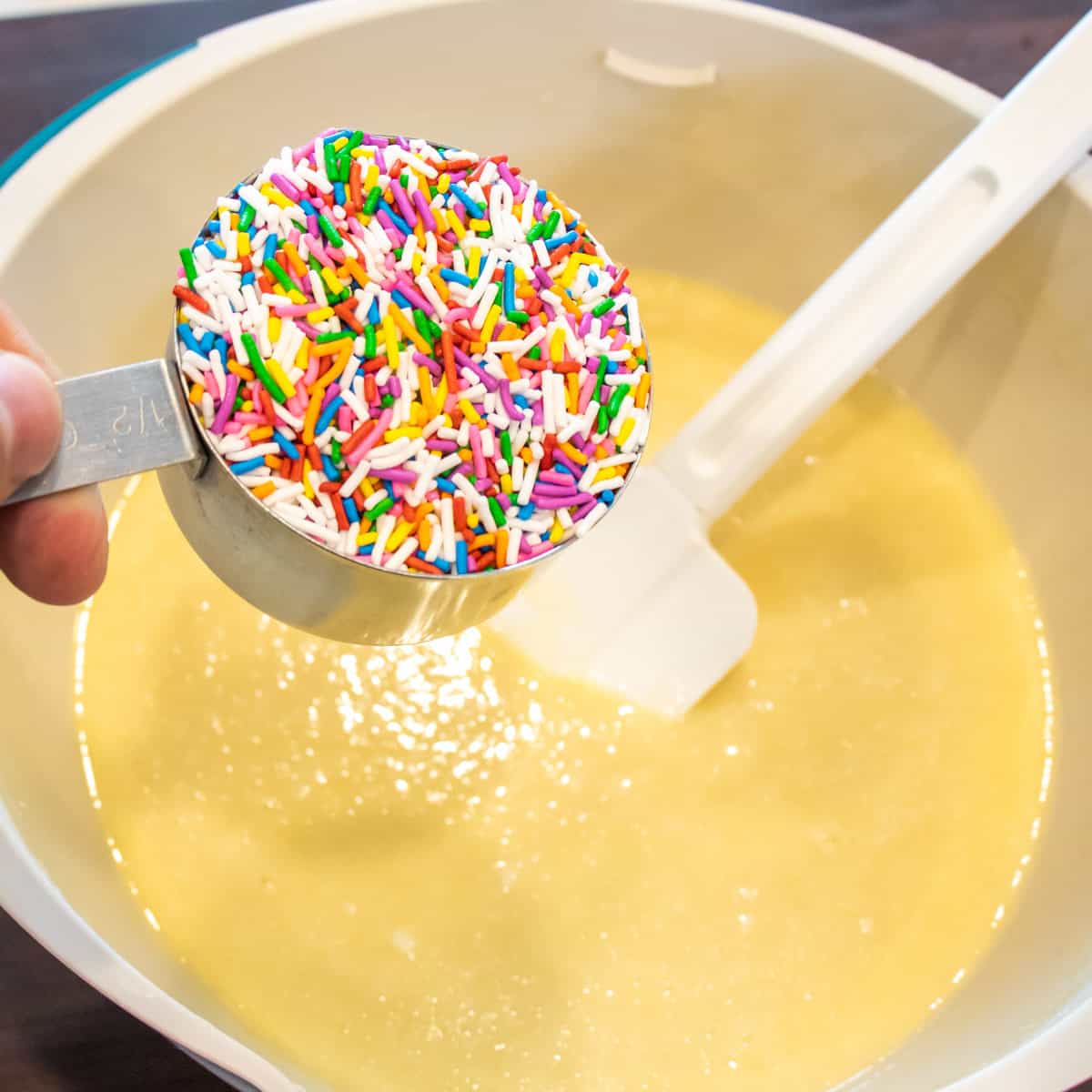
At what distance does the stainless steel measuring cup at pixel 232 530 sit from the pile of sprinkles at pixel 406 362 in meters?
0.01

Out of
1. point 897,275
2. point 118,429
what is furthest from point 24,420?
point 897,275

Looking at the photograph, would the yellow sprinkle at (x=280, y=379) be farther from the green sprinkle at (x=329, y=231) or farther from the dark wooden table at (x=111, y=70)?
the dark wooden table at (x=111, y=70)

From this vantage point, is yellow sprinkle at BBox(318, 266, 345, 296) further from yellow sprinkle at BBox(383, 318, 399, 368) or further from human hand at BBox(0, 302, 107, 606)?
human hand at BBox(0, 302, 107, 606)

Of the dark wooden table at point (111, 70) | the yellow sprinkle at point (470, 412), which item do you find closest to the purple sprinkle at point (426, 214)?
the yellow sprinkle at point (470, 412)

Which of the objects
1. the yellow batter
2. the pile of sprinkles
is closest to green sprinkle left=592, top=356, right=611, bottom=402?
the pile of sprinkles

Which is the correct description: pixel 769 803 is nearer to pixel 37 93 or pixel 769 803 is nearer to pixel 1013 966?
pixel 1013 966

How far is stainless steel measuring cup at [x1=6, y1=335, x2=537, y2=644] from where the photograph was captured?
50 centimetres

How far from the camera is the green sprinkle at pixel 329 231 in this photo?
56cm

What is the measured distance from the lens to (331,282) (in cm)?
54

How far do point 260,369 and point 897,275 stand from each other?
0.54 meters

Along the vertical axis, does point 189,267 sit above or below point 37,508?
above

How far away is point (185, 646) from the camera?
0.89m

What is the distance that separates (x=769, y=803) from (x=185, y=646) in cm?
50

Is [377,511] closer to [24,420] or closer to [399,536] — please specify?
[399,536]
